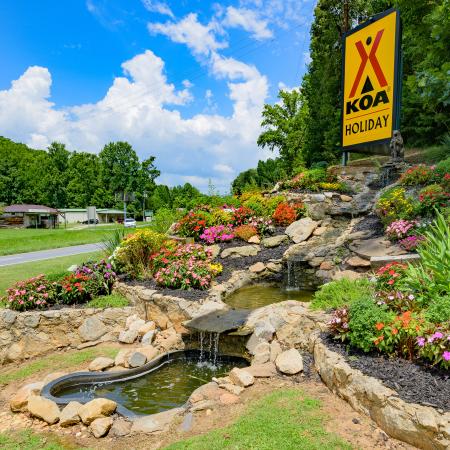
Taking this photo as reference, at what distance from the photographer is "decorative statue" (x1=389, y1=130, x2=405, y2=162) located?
34.5 ft

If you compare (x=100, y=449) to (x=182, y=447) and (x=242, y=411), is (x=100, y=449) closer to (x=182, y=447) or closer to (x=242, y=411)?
(x=182, y=447)

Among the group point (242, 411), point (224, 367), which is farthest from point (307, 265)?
point (242, 411)

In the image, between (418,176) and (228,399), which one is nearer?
(228,399)

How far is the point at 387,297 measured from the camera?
154 inches

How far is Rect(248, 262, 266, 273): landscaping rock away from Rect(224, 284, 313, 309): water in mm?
359

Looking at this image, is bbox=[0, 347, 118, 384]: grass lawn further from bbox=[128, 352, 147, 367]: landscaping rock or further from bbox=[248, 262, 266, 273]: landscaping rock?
bbox=[248, 262, 266, 273]: landscaping rock

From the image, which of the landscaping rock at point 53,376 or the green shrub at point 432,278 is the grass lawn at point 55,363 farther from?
the green shrub at point 432,278

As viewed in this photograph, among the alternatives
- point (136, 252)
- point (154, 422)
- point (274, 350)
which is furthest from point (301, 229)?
point (154, 422)

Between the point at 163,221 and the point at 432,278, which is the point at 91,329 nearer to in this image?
the point at 163,221

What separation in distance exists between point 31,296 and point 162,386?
10.9 ft

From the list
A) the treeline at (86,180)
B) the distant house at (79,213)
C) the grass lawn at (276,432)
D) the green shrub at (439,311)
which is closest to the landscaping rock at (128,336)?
the grass lawn at (276,432)

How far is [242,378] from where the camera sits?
3.84m

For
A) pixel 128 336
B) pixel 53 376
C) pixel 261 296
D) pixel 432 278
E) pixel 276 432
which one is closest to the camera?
pixel 276 432

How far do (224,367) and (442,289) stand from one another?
9.61 ft
